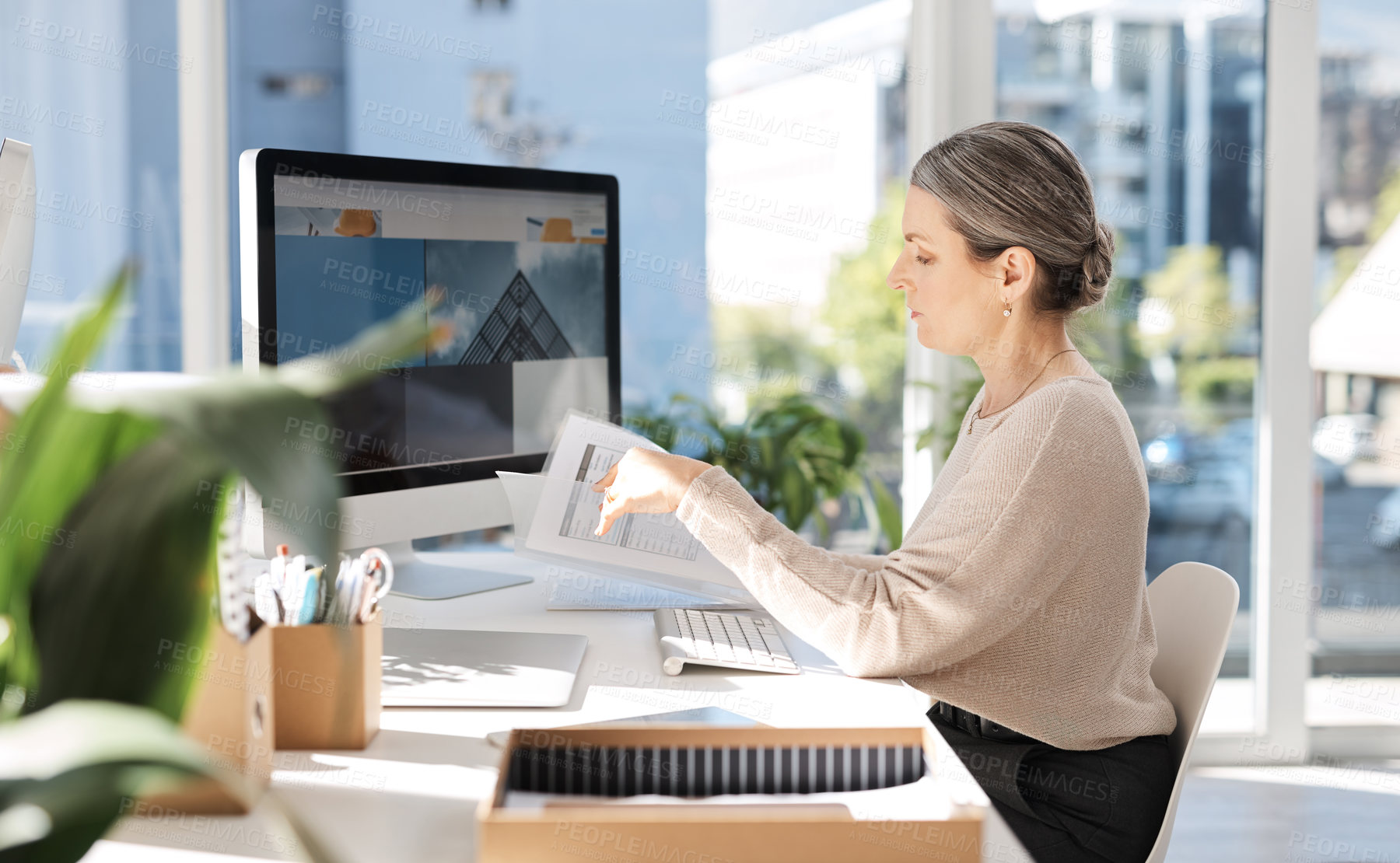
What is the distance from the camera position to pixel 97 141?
269 cm

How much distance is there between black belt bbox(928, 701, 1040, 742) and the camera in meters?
1.25

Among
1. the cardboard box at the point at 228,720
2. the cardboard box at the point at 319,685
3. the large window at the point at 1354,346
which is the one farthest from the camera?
the large window at the point at 1354,346

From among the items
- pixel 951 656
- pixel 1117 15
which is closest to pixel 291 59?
pixel 1117 15

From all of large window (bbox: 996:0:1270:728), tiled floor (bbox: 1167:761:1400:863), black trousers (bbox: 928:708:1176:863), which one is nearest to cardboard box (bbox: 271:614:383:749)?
black trousers (bbox: 928:708:1176:863)

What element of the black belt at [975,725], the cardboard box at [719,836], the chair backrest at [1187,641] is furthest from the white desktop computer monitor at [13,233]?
the chair backrest at [1187,641]

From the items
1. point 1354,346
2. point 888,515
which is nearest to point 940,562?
point 888,515

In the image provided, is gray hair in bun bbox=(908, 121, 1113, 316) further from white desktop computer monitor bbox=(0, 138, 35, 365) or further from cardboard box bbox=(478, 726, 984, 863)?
white desktop computer monitor bbox=(0, 138, 35, 365)

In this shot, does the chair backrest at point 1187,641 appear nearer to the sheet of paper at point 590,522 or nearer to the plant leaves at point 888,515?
the sheet of paper at point 590,522

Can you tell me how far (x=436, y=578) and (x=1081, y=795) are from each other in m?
0.91

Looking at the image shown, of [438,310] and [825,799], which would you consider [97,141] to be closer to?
[438,310]

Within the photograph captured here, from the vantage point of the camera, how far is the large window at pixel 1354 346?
2.86 metres

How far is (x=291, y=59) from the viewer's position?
2.77 m

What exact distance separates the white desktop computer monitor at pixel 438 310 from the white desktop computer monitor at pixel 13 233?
22 centimetres

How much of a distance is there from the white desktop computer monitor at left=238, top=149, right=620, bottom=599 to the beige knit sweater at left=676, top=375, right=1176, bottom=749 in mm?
469
